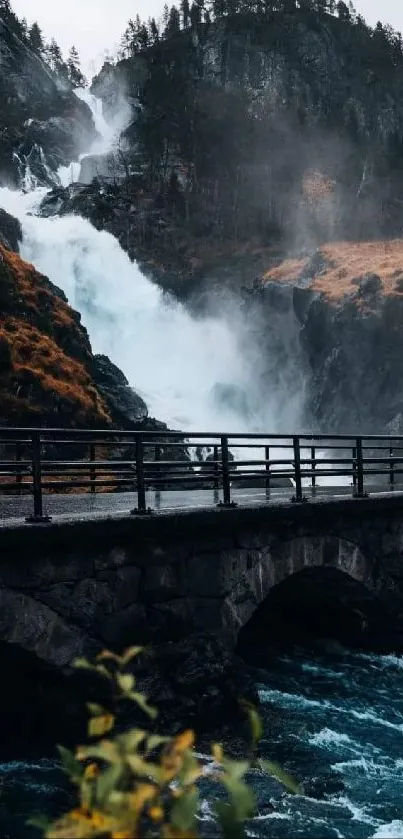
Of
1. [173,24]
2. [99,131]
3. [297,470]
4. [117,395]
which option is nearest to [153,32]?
[173,24]

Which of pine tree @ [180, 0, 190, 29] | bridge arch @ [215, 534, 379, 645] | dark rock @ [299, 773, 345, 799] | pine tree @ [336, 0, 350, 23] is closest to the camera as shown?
dark rock @ [299, 773, 345, 799]

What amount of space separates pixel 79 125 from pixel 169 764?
98864 mm

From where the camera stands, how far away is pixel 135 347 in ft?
186

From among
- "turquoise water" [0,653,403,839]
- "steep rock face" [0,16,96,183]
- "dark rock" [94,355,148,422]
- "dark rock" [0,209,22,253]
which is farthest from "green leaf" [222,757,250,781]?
"steep rock face" [0,16,96,183]

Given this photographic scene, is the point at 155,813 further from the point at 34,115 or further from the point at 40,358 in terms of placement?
the point at 34,115

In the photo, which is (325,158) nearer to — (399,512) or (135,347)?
(135,347)

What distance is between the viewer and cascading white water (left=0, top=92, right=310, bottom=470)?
54.2 m

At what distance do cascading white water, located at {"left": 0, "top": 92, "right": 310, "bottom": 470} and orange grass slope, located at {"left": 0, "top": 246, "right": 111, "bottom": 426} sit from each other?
15.3 meters

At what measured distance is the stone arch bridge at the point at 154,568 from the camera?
856 centimetres

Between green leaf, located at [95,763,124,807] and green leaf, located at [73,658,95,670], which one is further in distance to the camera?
green leaf, located at [73,658,95,670]

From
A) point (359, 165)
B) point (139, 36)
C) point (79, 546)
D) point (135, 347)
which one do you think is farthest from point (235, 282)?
point (79, 546)

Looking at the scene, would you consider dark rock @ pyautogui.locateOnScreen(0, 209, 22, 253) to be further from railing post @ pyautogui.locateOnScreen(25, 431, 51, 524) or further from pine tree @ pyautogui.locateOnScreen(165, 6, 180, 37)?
pine tree @ pyautogui.locateOnScreen(165, 6, 180, 37)

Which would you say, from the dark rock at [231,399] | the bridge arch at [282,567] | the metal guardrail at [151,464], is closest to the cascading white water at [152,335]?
the dark rock at [231,399]

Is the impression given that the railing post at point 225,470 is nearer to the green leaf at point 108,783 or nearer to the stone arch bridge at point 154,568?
the stone arch bridge at point 154,568
